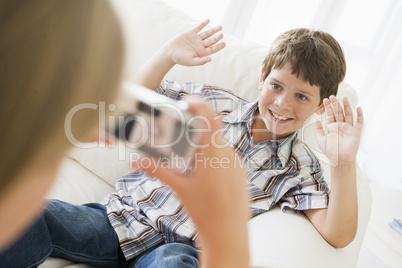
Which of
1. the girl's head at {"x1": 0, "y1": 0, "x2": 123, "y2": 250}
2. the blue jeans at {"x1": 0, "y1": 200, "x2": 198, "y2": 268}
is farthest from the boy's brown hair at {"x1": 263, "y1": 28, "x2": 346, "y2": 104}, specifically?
the girl's head at {"x1": 0, "y1": 0, "x2": 123, "y2": 250}

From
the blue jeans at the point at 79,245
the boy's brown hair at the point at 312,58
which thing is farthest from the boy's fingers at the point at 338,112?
the blue jeans at the point at 79,245

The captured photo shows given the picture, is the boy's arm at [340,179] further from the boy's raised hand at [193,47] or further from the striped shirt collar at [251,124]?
the boy's raised hand at [193,47]

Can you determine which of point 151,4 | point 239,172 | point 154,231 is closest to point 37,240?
point 154,231

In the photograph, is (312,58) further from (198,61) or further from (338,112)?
(198,61)

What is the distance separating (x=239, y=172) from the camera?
1.16 feet

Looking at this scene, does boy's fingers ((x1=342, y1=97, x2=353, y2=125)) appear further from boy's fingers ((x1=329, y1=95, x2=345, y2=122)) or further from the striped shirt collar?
the striped shirt collar

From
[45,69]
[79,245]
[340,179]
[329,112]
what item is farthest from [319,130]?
[45,69]

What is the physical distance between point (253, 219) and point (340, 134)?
325 mm

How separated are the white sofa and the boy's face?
12 centimetres

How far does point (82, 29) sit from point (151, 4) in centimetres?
129

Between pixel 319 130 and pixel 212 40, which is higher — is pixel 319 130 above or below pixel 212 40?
below

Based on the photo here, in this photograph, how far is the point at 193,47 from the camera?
1193 mm

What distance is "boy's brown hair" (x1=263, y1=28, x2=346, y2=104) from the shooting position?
112 centimetres

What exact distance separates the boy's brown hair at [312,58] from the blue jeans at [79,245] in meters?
0.60
